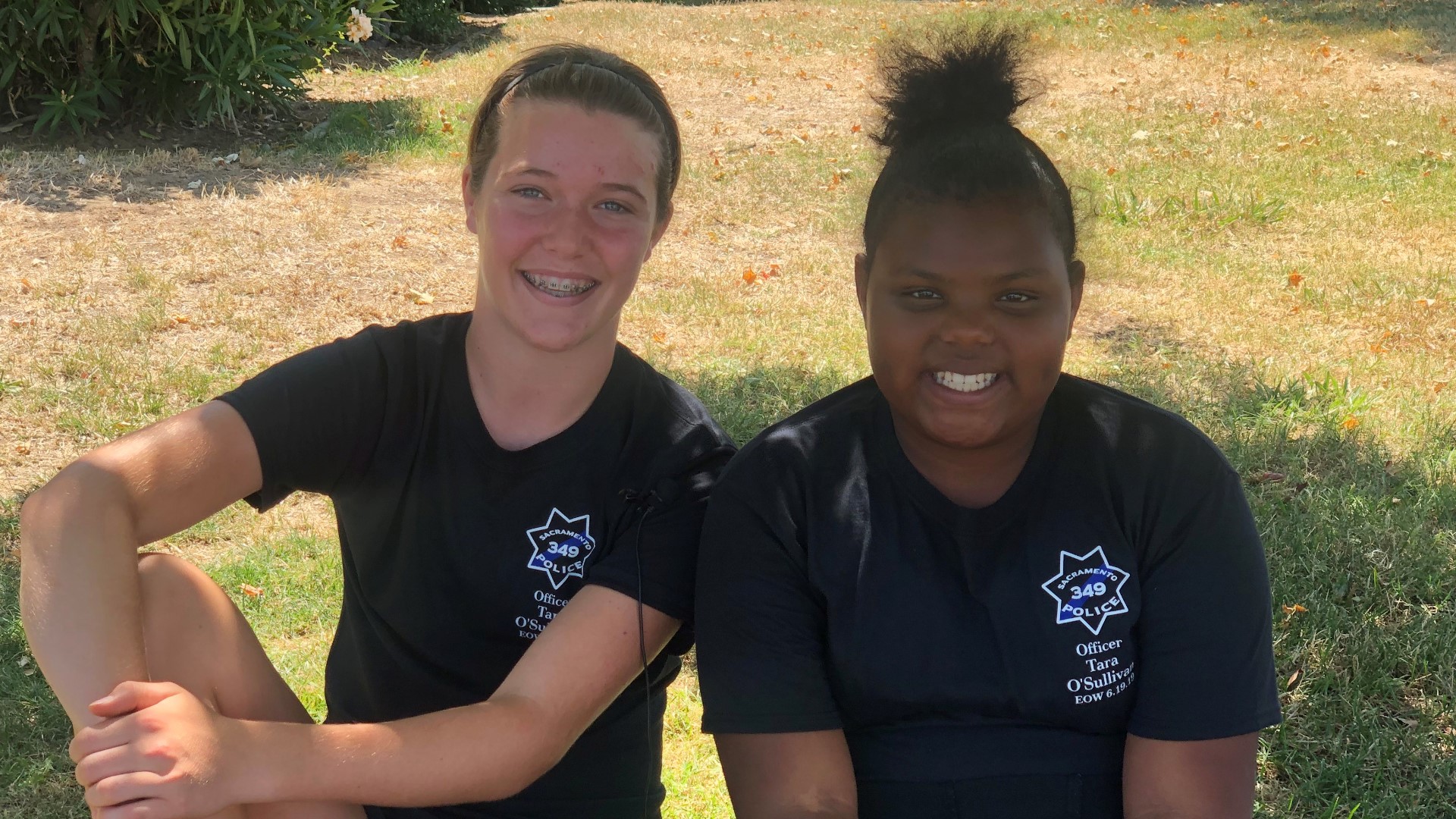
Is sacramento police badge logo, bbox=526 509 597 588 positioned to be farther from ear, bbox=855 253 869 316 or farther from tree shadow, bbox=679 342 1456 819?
tree shadow, bbox=679 342 1456 819

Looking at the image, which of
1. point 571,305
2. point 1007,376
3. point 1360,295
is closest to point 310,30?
point 1360,295

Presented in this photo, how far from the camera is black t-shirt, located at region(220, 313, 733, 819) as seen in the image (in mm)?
2287

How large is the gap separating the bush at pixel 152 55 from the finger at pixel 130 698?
6.60 meters

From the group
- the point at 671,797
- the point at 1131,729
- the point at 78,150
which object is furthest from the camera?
the point at 78,150

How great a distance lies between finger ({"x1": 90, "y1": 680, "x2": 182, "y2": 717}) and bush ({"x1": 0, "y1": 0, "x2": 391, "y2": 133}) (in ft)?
21.6

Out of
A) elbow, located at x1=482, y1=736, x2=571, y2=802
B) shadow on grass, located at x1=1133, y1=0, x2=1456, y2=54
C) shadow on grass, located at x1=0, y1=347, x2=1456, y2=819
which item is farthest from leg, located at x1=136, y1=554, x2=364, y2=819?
shadow on grass, located at x1=1133, y1=0, x2=1456, y2=54

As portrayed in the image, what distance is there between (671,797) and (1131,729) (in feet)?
4.96

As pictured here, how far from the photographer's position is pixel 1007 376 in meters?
2.11

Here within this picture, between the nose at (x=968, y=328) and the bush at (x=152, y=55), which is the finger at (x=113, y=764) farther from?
the bush at (x=152, y=55)

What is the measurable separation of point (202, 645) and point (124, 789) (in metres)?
0.37

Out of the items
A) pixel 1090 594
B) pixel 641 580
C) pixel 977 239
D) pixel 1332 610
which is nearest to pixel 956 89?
pixel 977 239

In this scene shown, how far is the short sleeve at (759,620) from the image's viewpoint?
2.05m

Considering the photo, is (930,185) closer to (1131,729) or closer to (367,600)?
(1131,729)

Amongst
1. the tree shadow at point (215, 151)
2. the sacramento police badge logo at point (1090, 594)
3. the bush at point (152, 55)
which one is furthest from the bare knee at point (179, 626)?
the bush at point (152, 55)
